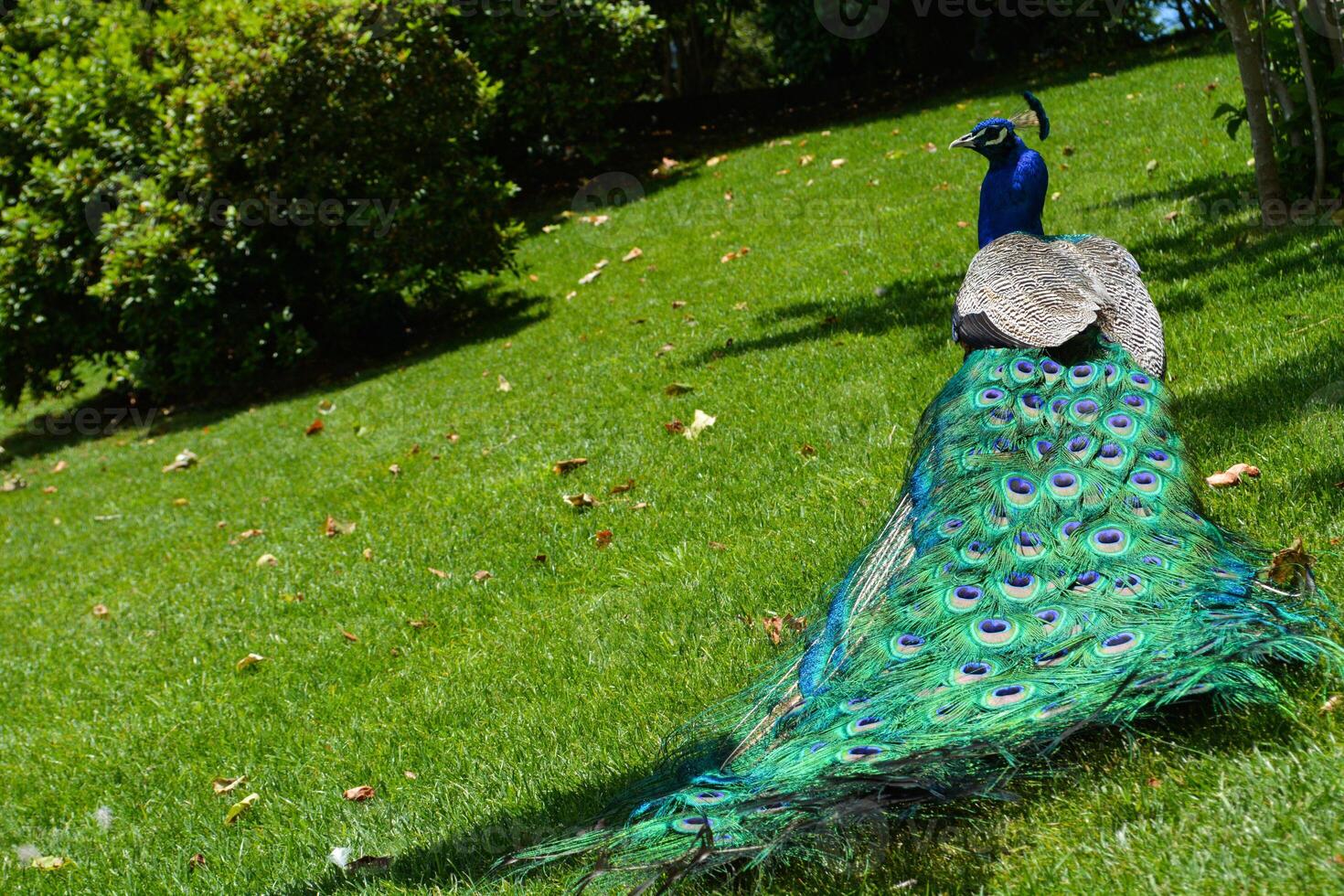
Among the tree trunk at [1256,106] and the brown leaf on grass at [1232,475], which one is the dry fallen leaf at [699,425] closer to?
the brown leaf on grass at [1232,475]

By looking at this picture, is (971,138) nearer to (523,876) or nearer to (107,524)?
(523,876)

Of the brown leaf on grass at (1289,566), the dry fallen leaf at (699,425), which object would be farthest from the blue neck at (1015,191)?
the brown leaf on grass at (1289,566)

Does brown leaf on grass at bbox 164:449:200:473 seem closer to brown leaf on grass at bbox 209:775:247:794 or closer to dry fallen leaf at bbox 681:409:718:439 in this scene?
dry fallen leaf at bbox 681:409:718:439

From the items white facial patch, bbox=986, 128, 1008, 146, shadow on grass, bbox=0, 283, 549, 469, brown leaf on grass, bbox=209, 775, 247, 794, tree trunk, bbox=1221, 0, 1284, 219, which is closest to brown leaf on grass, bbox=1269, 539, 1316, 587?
white facial patch, bbox=986, 128, 1008, 146

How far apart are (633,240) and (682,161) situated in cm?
377

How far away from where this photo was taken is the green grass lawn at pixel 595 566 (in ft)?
9.02

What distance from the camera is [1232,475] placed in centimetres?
421

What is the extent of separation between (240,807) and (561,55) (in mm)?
11893

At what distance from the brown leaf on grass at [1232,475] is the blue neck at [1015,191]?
1.29 meters

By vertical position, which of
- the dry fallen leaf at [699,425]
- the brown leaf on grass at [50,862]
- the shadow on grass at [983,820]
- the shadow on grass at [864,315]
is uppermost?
the shadow on grass at [864,315]

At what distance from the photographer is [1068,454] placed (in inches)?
135

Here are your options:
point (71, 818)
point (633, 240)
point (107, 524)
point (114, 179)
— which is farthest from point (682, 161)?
point (71, 818)

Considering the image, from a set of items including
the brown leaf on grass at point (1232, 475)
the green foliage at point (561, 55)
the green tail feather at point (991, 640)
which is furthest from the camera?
the green foliage at point (561, 55)

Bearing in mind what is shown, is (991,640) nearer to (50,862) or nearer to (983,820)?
(983,820)
